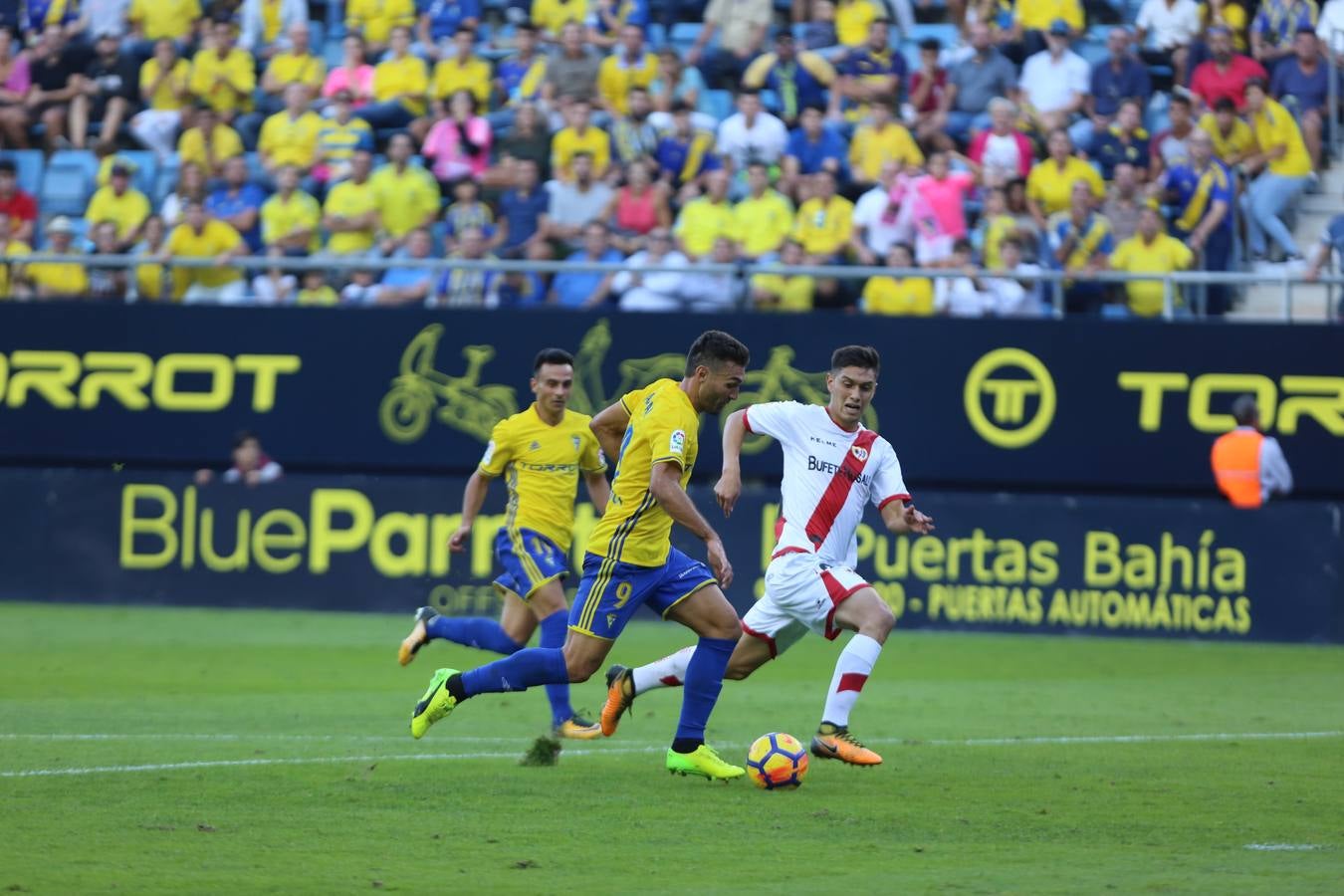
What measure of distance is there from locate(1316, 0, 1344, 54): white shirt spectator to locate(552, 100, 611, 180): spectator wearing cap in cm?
708

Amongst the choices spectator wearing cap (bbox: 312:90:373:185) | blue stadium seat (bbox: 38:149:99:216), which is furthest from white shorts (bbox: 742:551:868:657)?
blue stadium seat (bbox: 38:149:99:216)

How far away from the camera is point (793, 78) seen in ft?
67.9

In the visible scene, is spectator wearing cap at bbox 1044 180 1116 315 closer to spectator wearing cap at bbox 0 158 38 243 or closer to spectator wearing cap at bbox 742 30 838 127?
spectator wearing cap at bbox 742 30 838 127

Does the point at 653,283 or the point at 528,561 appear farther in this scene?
the point at 653,283

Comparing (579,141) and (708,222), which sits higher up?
(579,141)

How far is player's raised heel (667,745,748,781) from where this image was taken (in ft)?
30.6

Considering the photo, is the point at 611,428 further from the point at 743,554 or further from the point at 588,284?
the point at 588,284

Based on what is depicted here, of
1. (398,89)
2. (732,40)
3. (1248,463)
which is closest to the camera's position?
(1248,463)

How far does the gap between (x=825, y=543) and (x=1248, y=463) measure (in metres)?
9.03

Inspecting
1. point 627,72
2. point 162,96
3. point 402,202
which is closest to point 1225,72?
point 627,72

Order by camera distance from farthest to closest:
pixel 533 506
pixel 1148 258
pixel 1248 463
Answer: pixel 1148 258, pixel 1248 463, pixel 533 506

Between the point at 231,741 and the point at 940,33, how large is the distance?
43.4 feet

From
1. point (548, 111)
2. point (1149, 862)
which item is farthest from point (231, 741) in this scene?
point (548, 111)

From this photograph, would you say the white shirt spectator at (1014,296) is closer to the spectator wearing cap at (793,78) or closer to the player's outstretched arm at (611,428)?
the spectator wearing cap at (793,78)
